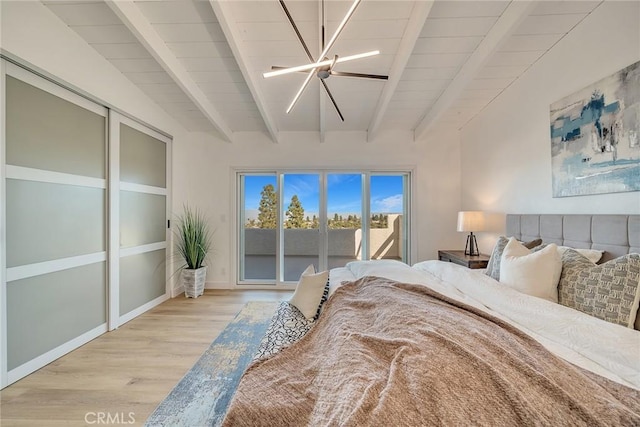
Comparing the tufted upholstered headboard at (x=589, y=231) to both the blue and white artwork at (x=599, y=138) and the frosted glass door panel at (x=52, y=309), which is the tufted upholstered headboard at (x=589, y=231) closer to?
the blue and white artwork at (x=599, y=138)

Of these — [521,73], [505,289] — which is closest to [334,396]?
[505,289]

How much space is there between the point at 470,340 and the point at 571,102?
231 cm

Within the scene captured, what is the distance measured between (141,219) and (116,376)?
73.0 inches

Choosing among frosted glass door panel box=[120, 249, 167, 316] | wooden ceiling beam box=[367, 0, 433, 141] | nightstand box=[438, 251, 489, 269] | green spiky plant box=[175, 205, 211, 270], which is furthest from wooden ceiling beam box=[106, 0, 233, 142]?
nightstand box=[438, 251, 489, 269]

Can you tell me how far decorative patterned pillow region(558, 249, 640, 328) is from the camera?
50.5 inches

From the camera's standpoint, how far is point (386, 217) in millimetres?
4363

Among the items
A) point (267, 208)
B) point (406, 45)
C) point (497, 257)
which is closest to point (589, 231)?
point (497, 257)

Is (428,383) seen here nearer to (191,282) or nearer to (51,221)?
(51,221)

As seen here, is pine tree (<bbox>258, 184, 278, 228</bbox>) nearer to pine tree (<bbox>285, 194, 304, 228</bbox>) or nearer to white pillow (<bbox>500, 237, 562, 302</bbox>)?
pine tree (<bbox>285, 194, 304, 228</bbox>)

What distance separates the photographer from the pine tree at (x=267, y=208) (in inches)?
171

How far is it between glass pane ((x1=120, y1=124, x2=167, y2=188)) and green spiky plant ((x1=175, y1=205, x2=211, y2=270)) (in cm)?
62

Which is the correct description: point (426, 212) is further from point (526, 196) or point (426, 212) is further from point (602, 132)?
point (602, 132)

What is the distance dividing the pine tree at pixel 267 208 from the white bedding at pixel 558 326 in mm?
2524

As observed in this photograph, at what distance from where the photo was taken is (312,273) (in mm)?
2104
